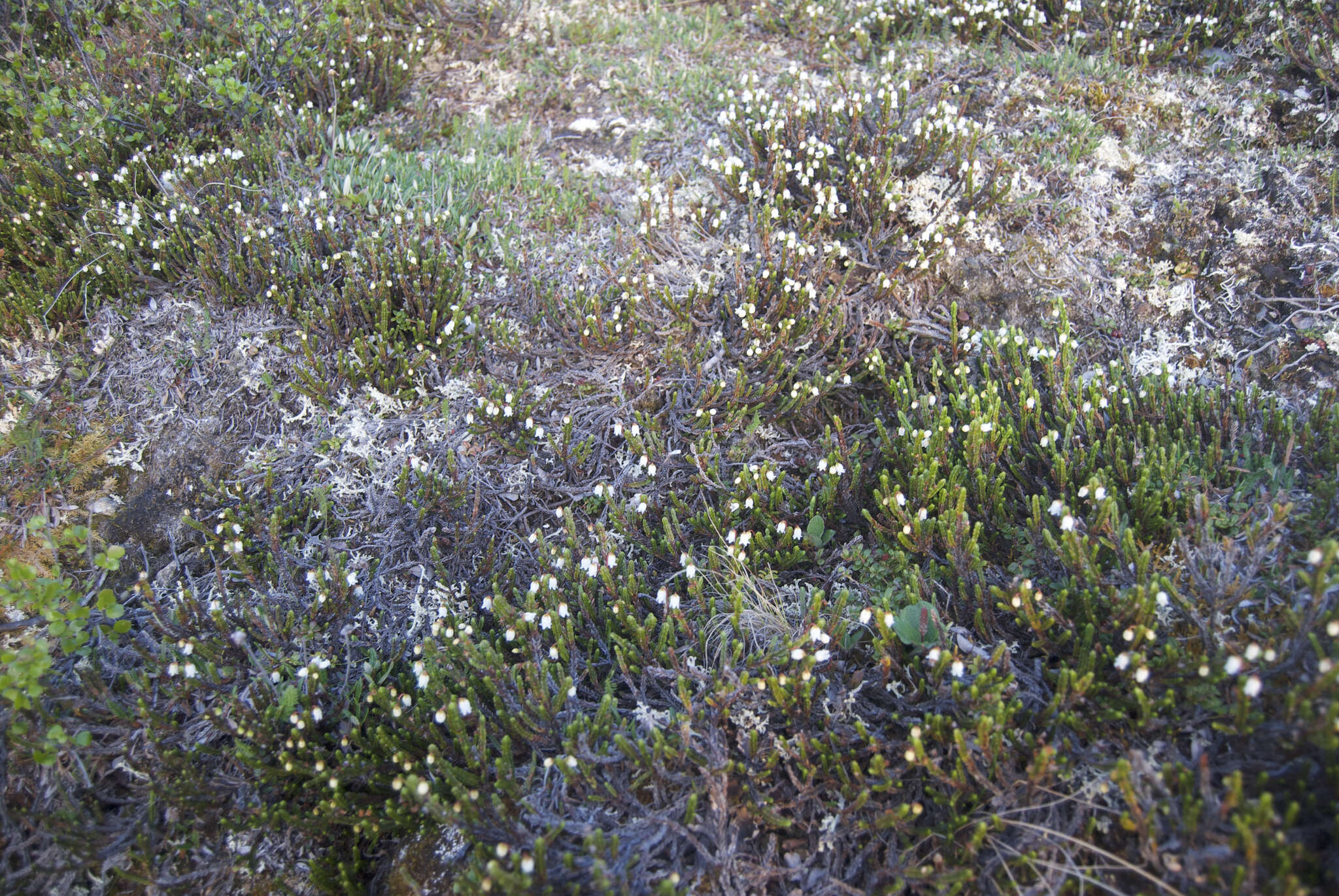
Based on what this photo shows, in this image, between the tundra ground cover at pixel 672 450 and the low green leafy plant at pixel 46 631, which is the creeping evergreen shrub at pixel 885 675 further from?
the low green leafy plant at pixel 46 631

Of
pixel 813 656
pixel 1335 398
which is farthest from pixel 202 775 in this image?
pixel 1335 398

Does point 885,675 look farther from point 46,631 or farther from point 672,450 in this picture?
point 46,631

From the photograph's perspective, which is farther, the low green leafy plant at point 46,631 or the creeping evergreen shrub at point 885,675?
the low green leafy plant at point 46,631

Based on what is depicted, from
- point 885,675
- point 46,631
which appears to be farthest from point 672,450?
point 46,631

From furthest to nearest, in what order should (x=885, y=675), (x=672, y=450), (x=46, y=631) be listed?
1. (x=672, y=450)
2. (x=46, y=631)
3. (x=885, y=675)

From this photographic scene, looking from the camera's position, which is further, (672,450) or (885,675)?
(672,450)

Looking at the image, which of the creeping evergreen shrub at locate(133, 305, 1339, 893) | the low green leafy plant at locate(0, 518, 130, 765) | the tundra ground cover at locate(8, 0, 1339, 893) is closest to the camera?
the creeping evergreen shrub at locate(133, 305, 1339, 893)

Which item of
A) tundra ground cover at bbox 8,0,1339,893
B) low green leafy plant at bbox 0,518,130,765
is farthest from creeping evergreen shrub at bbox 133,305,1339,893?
low green leafy plant at bbox 0,518,130,765

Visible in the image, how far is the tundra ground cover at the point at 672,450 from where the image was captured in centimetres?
272

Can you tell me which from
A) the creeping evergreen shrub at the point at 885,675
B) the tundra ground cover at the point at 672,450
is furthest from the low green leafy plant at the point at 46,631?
the creeping evergreen shrub at the point at 885,675

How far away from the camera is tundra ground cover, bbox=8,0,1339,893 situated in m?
2.72

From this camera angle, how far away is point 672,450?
4.20 m

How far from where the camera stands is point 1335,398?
11.4 feet

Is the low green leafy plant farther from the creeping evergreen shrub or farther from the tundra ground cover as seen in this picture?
the creeping evergreen shrub
